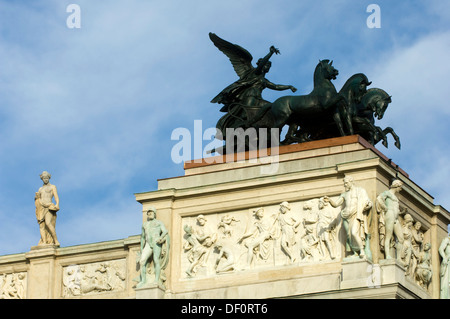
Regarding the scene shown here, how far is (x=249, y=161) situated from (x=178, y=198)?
2.04 metres

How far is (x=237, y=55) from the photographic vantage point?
1810 inches

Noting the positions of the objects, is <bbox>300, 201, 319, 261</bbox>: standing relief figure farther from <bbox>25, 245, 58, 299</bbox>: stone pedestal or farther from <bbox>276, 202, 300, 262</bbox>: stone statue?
<bbox>25, 245, 58, 299</bbox>: stone pedestal

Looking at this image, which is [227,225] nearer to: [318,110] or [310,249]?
[310,249]

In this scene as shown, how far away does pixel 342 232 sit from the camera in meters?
41.1

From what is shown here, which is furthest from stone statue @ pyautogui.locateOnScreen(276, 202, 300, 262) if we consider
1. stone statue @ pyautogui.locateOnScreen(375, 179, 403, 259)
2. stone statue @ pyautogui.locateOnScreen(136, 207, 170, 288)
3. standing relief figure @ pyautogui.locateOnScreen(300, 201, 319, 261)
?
stone statue @ pyautogui.locateOnScreen(136, 207, 170, 288)

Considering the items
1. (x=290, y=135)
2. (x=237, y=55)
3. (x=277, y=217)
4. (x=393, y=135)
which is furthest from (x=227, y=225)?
(x=237, y=55)

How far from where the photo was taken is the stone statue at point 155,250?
42.5 m

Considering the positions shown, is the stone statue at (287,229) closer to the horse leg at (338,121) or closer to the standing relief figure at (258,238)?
the standing relief figure at (258,238)

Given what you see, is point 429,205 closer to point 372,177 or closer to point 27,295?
point 372,177

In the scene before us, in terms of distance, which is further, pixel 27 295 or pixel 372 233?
pixel 27 295

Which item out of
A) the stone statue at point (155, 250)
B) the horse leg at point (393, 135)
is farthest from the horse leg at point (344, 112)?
the stone statue at point (155, 250)
